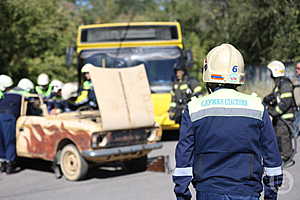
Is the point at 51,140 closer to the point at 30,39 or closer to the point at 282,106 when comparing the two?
the point at 282,106

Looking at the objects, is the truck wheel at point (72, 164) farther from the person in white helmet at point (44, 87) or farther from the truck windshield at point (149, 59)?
the truck windshield at point (149, 59)

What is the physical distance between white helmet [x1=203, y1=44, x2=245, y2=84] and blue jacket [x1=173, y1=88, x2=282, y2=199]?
0.09m

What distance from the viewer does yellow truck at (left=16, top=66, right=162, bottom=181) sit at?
27.0 ft

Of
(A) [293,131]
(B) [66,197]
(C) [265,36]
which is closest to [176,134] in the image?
(A) [293,131]

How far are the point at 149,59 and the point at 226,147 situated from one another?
9.88 metres

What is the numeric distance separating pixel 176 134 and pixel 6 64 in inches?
332

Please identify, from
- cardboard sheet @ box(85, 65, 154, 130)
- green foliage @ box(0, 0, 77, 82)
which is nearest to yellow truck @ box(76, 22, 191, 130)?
cardboard sheet @ box(85, 65, 154, 130)

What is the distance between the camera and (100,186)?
8.25m

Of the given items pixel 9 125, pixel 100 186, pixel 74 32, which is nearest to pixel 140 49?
pixel 9 125

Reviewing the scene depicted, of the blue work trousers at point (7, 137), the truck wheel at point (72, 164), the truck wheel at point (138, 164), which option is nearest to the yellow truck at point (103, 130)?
the truck wheel at point (72, 164)

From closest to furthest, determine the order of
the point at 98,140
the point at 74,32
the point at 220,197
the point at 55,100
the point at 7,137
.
Result: the point at 220,197
the point at 98,140
the point at 7,137
the point at 55,100
the point at 74,32

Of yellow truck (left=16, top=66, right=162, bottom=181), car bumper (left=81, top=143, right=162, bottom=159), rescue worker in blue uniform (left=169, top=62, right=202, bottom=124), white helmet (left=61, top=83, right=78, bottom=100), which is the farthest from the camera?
white helmet (left=61, top=83, right=78, bottom=100)

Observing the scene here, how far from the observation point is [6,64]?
20.0m

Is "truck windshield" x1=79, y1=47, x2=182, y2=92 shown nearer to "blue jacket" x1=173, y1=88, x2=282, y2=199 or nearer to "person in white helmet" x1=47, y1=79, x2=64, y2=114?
"person in white helmet" x1=47, y1=79, x2=64, y2=114
